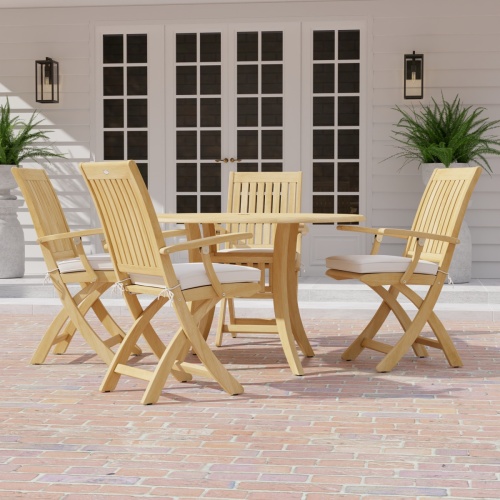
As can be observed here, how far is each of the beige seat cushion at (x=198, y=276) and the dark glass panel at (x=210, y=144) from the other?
487cm

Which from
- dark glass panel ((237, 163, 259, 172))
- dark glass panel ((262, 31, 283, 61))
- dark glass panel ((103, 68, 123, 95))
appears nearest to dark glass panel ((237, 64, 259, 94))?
dark glass panel ((262, 31, 283, 61))

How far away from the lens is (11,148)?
8531 millimetres

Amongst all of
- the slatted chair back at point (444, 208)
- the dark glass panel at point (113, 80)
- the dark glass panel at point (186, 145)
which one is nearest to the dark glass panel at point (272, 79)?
the dark glass panel at point (186, 145)

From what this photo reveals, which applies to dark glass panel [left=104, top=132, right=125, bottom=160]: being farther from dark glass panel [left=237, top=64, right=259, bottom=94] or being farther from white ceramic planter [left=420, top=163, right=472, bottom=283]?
white ceramic planter [left=420, top=163, right=472, bottom=283]

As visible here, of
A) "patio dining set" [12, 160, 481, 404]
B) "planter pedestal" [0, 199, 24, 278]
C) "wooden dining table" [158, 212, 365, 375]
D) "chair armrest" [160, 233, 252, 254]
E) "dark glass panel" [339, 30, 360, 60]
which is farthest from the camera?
"dark glass panel" [339, 30, 360, 60]

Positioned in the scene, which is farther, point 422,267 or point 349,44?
point 349,44

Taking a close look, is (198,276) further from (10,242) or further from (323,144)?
(323,144)

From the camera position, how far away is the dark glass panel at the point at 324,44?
8.84 metres

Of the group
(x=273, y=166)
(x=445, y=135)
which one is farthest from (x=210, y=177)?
(x=445, y=135)

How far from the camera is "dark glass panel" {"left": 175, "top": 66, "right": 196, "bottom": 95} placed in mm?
9055

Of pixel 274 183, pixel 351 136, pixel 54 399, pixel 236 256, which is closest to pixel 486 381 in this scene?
pixel 236 256

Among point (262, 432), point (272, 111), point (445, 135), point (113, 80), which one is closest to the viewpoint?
point (262, 432)

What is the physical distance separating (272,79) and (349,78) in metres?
0.72

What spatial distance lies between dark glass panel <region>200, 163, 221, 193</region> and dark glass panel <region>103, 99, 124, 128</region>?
3.05ft
